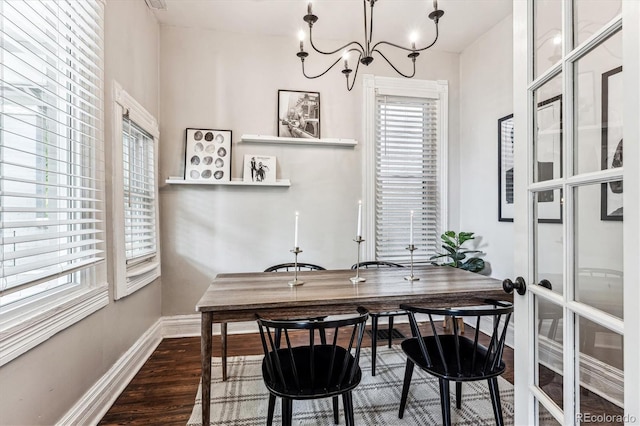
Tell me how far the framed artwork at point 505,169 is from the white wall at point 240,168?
50.8 inches

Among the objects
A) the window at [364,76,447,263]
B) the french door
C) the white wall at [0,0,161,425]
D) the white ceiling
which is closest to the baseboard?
the white wall at [0,0,161,425]

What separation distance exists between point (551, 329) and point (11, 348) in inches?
76.9

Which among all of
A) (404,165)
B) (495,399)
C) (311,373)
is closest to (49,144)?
(311,373)

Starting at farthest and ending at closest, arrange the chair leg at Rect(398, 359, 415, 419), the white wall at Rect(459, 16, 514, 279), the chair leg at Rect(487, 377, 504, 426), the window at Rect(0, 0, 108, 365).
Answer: the white wall at Rect(459, 16, 514, 279) < the chair leg at Rect(398, 359, 415, 419) < the chair leg at Rect(487, 377, 504, 426) < the window at Rect(0, 0, 108, 365)

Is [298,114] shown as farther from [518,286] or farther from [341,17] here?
[518,286]

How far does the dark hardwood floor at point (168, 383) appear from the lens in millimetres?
1822

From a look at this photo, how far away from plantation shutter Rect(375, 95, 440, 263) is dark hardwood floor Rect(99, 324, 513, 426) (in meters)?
1.07

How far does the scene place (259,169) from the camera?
305 centimetres

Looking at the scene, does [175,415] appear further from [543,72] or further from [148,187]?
[543,72]

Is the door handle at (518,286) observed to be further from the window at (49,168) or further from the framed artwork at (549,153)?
the window at (49,168)

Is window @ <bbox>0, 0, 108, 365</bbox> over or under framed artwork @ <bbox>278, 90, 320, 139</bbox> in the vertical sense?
under

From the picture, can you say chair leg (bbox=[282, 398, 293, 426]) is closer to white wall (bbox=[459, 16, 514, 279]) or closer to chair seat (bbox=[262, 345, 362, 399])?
chair seat (bbox=[262, 345, 362, 399])

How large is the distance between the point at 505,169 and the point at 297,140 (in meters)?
1.92

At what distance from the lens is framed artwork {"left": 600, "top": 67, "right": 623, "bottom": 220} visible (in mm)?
777
